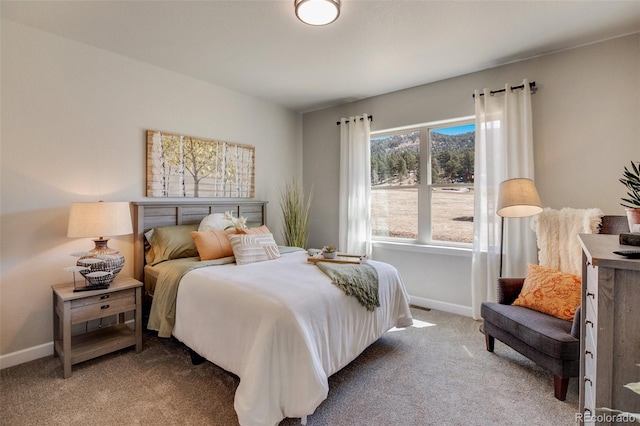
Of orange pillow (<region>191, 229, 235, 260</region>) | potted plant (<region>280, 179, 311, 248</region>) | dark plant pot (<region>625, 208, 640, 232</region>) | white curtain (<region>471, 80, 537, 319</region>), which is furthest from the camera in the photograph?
potted plant (<region>280, 179, 311, 248</region>)

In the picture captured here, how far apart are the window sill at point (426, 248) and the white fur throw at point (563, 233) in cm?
74

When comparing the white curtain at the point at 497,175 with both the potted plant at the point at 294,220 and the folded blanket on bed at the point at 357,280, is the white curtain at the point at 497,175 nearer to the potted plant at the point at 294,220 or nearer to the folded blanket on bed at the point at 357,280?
the folded blanket on bed at the point at 357,280

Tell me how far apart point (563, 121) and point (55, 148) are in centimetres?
451

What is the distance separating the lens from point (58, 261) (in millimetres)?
2520

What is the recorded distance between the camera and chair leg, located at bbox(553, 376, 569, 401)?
1843 millimetres

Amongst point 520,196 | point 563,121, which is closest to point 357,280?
point 520,196

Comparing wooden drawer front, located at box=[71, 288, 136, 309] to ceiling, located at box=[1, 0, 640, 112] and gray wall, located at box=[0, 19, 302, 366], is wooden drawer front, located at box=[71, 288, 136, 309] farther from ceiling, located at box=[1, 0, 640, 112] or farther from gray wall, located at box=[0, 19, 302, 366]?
ceiling, located at box=[1, 0, 640, 112]

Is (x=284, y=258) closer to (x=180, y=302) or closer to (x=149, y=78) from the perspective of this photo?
(x=180, y=302)

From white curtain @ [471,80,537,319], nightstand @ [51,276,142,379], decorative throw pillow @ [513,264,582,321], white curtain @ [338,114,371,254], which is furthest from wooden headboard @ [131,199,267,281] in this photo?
decorative throw pillow @ [513,264,582,321]

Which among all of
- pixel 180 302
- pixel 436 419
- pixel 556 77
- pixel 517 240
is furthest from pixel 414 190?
pixel 180 302

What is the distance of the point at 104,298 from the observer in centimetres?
230

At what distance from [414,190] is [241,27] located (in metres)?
2.62

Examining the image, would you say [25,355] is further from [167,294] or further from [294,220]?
[294,220]

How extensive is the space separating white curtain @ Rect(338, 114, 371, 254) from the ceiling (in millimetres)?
834
